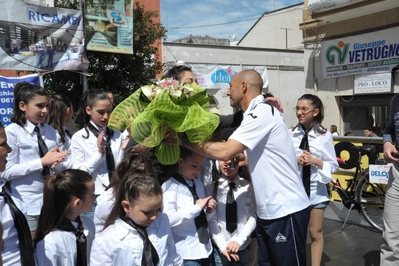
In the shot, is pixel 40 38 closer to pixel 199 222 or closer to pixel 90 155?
pixel 90 155

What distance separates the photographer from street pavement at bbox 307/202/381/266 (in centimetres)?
434

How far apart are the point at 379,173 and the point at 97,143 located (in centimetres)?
361

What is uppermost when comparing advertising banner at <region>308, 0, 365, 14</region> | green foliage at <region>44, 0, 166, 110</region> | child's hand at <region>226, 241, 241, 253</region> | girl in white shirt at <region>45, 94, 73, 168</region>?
advertising banner at <region>308, 0, 365, 14</region>

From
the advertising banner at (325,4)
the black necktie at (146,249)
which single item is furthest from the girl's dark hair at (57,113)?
the advertising banner at (325,4)

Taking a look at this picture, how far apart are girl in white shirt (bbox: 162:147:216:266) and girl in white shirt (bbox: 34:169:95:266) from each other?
0.51m

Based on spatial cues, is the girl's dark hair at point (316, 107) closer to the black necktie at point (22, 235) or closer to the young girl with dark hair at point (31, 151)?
the young girl with dark hair at point (31, 151)

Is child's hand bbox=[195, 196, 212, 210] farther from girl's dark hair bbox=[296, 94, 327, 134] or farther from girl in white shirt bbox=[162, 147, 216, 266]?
girl's dark hair bbox=[296, 94, 327, 134]

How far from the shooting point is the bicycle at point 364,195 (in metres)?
5.26

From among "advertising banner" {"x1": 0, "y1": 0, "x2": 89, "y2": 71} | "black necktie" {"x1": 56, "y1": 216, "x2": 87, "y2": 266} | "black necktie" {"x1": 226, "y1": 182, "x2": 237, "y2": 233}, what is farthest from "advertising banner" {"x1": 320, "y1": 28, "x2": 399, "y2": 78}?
"black necktie" {"x1": 56, "y1": 216, "x2": 87, "y2": 266}

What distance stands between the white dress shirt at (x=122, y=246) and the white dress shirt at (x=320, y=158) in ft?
6.24

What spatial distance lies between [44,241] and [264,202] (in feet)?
4.60

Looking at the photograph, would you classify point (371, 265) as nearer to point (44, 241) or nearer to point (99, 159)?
point (99, 159)

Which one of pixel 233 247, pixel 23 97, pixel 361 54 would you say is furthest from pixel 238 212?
pixel 361 54

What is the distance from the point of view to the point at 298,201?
2.65m
